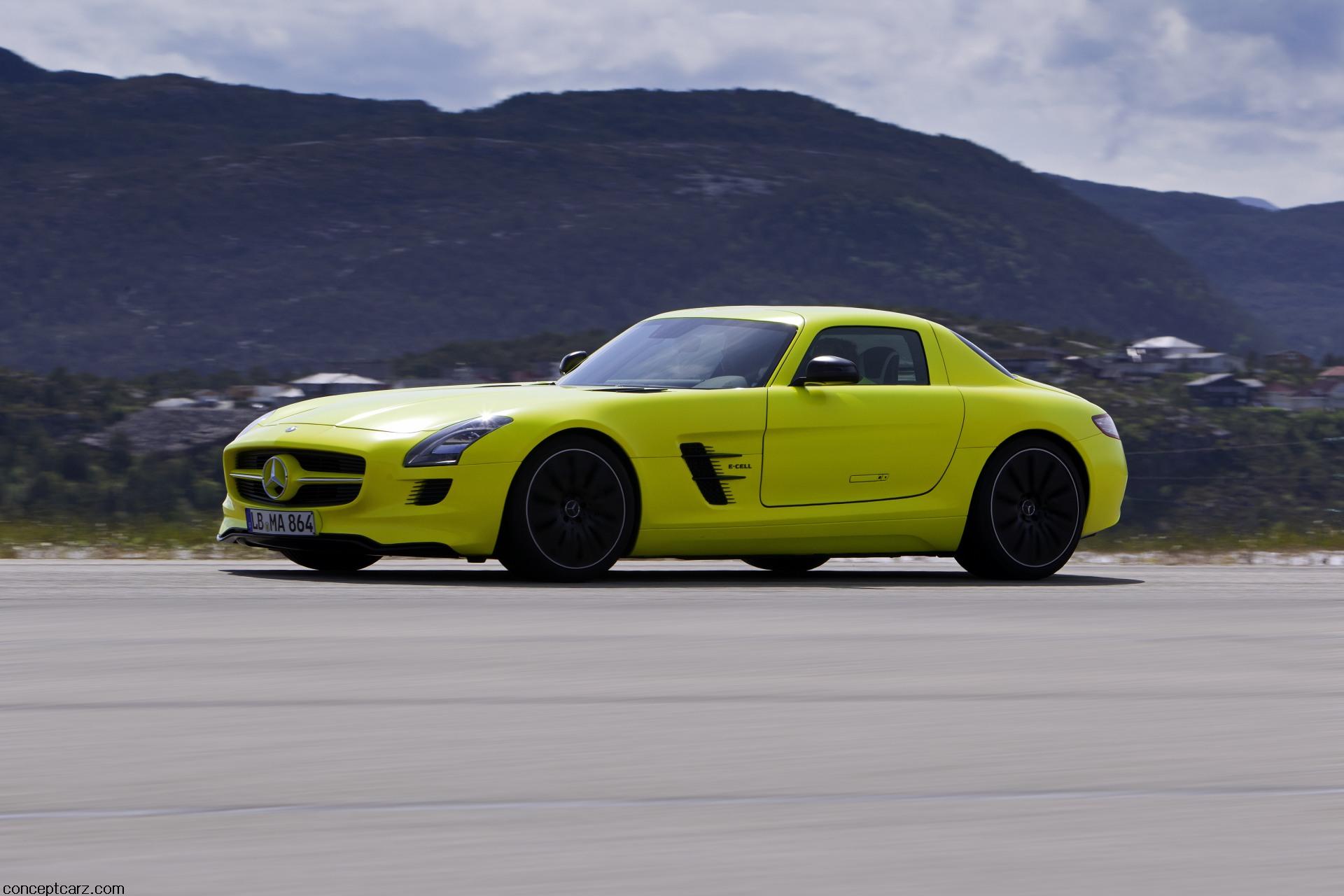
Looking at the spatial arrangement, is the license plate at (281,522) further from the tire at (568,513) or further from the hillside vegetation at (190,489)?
the hillside vegetation at (190,489)

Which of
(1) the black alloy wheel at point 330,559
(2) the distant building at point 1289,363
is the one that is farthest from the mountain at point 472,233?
(1) the black alloy wheel at point 330,559

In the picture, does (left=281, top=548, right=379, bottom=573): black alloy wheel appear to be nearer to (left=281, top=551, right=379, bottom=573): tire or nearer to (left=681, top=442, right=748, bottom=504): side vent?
(left=281, top=551, right=379, bottom=573): tire

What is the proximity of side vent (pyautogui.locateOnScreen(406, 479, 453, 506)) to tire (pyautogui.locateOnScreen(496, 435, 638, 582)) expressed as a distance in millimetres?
315

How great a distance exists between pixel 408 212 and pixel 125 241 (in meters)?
24.2

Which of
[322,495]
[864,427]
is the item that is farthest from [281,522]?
[864,427]

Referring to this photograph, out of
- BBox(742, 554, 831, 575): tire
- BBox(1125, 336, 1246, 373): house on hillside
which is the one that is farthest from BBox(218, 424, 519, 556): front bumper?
BBox(1125, 336, 1246, 373): house on hillside

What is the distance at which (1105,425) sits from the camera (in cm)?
1098

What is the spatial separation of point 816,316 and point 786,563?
1864mm

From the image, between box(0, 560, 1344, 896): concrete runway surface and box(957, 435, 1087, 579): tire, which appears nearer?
box(0, 560, 1344, 896): concrete runway surface

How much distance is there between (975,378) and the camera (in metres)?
10.7

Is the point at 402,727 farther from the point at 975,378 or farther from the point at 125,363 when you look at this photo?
the point at 125,363

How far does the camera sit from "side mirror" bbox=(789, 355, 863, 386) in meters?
9.65

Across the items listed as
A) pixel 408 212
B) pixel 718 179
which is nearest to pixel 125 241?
pixel 408 212

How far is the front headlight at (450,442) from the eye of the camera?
29.3 ft
